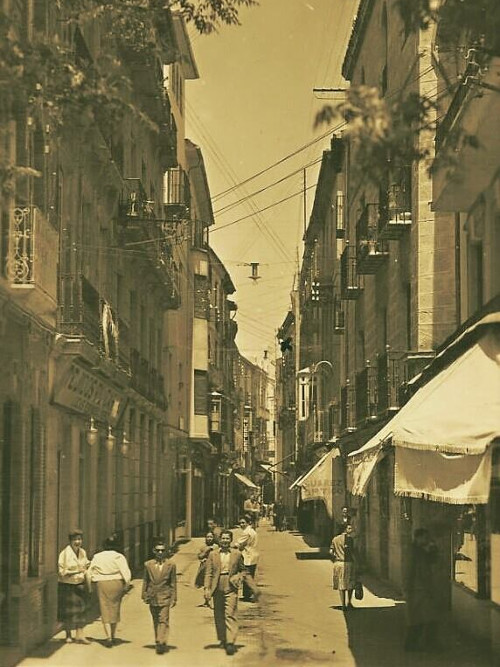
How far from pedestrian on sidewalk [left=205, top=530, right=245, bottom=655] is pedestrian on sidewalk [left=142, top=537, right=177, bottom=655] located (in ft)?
1.77

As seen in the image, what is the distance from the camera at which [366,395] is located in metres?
26.7

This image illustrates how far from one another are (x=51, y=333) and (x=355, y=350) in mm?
16703

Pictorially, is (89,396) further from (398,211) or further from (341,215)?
(341,215)

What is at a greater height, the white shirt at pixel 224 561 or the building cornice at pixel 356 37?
the building cornice at pixel 356 37

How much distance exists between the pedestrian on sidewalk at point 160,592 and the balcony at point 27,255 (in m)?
3.58

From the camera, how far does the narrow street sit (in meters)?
14.8

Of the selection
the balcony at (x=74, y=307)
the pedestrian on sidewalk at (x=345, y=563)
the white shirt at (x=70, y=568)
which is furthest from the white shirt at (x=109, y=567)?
the pedestrian on sidewalk at (x=345, y=563)

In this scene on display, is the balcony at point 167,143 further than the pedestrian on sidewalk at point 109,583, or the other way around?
the balcony at point 167,143

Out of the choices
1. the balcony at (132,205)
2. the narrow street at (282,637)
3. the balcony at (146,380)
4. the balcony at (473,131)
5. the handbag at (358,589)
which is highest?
the balcony at (132,205)

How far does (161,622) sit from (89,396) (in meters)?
5.88

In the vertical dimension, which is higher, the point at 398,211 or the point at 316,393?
the point at 398,211

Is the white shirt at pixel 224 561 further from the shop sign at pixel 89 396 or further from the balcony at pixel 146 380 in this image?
the balcony at pixel 146 380

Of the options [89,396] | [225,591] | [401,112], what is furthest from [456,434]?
[89,396]

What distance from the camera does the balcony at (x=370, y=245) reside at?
85.0 feet
